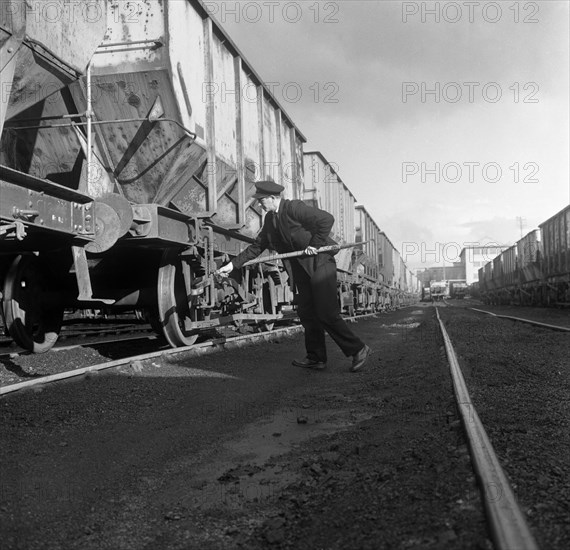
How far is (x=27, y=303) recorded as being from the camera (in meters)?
5.00

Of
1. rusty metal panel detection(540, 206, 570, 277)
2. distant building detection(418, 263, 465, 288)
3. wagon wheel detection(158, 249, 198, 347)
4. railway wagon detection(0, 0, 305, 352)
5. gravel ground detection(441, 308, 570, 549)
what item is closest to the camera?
gravel ground detection(441, 308, 570, 549)

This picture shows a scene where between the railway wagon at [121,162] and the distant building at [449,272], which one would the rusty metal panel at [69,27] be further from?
the distant building at [449,272]

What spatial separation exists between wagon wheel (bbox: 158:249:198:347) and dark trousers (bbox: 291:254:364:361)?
1327 millimetres

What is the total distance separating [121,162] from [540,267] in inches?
815

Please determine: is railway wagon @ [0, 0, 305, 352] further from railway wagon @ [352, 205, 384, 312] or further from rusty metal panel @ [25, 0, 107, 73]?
railway wagon @ [352, 205, 384, 312]

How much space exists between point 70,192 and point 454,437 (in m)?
3.00

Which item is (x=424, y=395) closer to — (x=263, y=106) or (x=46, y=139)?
(x=46, y=139)

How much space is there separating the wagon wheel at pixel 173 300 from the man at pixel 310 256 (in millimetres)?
1138

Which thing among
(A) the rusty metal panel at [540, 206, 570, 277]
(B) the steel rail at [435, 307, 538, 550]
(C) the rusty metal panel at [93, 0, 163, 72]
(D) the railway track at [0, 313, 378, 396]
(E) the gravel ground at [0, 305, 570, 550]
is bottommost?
(E) the gravel ground at [0, 305, 570, 550]

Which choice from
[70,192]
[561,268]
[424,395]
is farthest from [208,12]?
[561,268]

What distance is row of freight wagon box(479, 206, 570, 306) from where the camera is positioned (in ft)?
60.6

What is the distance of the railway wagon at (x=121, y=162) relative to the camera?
399cm

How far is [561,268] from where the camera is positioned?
18.4 m

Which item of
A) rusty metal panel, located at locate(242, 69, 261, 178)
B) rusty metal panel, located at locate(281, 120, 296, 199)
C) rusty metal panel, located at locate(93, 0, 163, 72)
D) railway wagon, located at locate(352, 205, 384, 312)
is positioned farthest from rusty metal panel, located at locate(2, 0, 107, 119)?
railway wagon, located at locate(352, 205, 384, 312)
